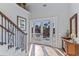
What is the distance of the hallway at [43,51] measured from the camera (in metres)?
2.17

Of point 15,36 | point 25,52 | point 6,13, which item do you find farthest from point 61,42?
point 6,13

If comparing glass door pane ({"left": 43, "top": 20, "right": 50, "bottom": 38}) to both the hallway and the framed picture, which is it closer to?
the hallway

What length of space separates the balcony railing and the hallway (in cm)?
12

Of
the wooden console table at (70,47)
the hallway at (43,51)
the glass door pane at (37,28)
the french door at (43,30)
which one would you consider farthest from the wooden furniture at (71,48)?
the glass door pane at (37,28)

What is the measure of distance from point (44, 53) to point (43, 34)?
279mm

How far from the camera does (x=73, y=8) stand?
7.11 feet

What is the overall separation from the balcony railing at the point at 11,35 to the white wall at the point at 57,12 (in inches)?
11.9

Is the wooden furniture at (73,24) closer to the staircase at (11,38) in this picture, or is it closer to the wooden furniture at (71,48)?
the wooden furniture at (71,48)

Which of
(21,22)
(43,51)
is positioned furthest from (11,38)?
(43,51)

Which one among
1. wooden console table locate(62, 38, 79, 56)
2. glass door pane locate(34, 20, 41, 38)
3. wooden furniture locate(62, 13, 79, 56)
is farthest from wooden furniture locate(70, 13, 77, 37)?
glass door pane locate(34, 20, 41, 38)

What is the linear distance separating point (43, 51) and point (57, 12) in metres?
0.58

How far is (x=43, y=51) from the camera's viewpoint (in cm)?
221

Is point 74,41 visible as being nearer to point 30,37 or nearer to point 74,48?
point 74,48

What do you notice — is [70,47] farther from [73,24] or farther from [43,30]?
[43,30]
